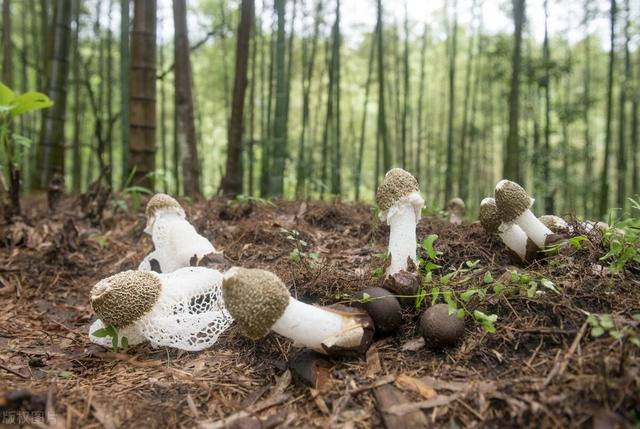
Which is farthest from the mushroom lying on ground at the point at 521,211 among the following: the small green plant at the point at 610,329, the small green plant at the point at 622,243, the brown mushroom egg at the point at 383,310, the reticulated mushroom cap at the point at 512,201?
the brown mushroom egg at the point at 383,310

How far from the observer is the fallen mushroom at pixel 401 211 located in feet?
8.99

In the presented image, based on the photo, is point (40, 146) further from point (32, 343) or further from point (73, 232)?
point (32, 343)

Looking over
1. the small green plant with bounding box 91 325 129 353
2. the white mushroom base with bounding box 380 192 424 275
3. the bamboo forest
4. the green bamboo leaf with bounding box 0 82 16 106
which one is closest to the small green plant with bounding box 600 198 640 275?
the bamboo forest

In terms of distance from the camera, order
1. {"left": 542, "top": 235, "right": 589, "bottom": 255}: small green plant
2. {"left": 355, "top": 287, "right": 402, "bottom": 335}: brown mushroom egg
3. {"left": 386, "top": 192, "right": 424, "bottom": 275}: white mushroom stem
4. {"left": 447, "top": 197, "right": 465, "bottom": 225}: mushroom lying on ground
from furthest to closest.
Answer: {"left": 447, "top": 197, "right": 465, "bottom": 225}: mushroom lying on ground, {"left": 386, "top": 192, "right": 424, "bottom": 275}: white mushroom stem, {"left": 542, "top": 235, "right": 589, "bottom": 255}: small green plant, {"left": 355, "top": 287, "right": 402, "bottom": 335}: brown mushroom egg

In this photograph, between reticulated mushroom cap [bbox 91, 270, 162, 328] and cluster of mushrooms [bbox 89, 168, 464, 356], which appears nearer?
cluster of mushrooms [bbox 89, 168, 464, 356]

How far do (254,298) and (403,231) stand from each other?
1.11 metres

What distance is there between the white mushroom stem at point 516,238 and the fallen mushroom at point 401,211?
684 mm

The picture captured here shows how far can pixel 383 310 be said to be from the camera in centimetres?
240

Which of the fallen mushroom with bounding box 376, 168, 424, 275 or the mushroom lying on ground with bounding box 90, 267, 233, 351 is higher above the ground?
the fallen mushroom with bounding box 376, 168, 424, 275

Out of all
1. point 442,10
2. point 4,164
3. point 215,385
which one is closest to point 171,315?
point 215,385

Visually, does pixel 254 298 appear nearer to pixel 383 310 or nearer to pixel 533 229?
pixel 383 310

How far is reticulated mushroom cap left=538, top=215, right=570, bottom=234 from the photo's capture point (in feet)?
10.4

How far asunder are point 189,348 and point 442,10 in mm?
15070

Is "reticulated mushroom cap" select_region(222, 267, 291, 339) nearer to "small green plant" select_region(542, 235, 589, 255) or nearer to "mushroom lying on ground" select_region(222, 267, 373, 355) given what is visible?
"mushroom lying on ground" select_region(222, 267, 373, 355)
